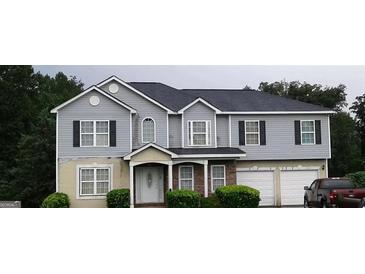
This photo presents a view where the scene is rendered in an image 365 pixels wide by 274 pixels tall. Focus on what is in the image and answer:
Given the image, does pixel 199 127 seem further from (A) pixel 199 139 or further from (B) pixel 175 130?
(B) pixel 175 130

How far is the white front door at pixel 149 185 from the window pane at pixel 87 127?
255 centimetres

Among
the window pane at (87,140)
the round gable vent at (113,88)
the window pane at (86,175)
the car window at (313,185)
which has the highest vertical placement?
the round gable vent at (113,88)

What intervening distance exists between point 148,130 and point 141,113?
2.55 ft

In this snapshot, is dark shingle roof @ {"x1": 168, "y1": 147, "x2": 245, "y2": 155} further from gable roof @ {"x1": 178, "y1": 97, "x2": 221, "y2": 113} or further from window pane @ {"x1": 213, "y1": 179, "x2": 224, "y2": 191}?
gable roof @ {"x1": 178, "y1": 97, "x2": 221, "y2": 113}

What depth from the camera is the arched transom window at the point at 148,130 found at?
23047mm

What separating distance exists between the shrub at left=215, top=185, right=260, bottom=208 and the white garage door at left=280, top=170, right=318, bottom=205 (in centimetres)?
159

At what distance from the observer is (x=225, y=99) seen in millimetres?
24312

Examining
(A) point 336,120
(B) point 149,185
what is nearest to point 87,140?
(B) point 149,185

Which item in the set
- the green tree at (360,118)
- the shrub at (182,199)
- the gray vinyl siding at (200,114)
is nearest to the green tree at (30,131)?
the gray vinyl siding at (200,114)

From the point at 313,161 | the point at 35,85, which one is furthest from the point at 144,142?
the point at 313,161

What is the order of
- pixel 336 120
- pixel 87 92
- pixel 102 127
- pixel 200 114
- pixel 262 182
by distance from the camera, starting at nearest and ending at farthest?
pixel 87 92
pixel 102 127
pixel 262 182
pixel 200 114
pixel 336 120

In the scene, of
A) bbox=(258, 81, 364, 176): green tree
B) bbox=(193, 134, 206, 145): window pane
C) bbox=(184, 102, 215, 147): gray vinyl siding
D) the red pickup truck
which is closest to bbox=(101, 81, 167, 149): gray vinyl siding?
bbox=(184, 102, 215, 147): gray vinyl siding

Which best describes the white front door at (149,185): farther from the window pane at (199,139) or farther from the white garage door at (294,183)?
the white garage door at (294,183)

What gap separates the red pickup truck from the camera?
19.6 metres
